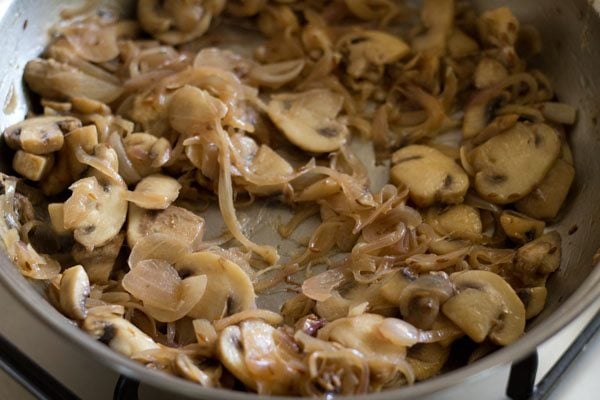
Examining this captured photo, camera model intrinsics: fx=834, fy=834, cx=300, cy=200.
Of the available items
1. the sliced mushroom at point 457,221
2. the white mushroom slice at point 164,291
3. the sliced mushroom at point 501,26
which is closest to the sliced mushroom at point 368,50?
the sliced mushroom at point 501,26

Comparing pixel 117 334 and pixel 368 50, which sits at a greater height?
pixel 368 50

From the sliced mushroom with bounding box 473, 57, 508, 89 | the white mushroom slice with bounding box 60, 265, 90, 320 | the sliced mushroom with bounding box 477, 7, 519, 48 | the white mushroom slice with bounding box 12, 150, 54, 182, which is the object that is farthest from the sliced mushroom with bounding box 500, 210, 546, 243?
the white mushroom slice with bounding box 12, 150, 54, 182

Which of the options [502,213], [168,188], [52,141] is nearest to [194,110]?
[168,188]

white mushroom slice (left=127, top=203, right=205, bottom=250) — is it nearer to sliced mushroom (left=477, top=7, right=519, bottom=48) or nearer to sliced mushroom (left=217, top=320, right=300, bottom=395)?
sliced mushroom (left=217, top=320, right=300, bottom=395)

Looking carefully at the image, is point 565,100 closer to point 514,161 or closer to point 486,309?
point 514,161

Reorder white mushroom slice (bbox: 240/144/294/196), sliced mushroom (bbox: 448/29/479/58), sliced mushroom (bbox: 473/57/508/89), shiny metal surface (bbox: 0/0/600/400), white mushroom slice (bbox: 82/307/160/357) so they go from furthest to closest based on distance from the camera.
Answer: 1. sliced mushroom (bbox: 448/29/479/58)
2. sliced mushroom (bbox: 473/57/508/89)
3. white mushroom slice (bbox: 240/144/294/196)
4. white mushroom slice (bbox: 82/307/160/357)
5. shiny metal surface (bbox: 0/0/600/400)

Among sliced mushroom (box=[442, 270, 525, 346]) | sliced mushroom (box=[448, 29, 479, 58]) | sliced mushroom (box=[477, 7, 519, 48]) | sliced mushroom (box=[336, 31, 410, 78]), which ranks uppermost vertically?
sliced mushroom (box=[477, 7, 519, 48])

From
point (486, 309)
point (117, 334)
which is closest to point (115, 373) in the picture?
point (117, 334)
